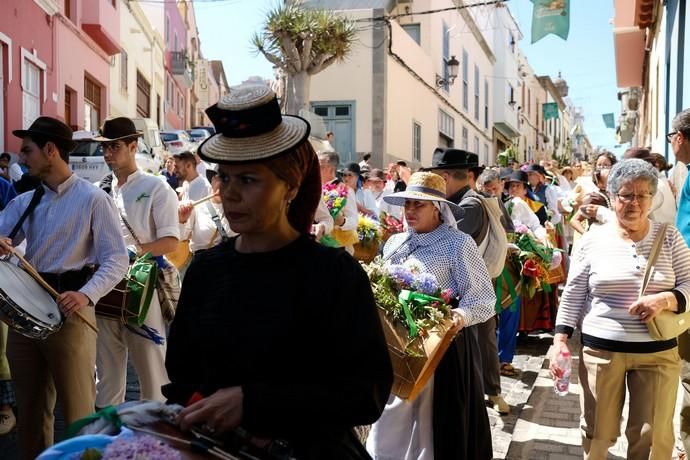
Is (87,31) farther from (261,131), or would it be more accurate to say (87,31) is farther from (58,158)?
(261,131)

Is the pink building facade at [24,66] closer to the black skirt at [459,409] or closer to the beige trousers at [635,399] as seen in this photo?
the black skirt at [459,409]

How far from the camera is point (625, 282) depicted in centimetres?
387

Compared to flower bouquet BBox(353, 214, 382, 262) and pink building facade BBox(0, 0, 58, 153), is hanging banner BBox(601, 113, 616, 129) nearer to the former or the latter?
pink building facade BBox(0, 0, 58, 153)

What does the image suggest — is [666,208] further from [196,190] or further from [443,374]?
[196,190]

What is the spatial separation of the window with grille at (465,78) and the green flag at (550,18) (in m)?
21.1

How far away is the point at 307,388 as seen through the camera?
186cm

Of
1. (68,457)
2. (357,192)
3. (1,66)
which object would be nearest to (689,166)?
(68,457)

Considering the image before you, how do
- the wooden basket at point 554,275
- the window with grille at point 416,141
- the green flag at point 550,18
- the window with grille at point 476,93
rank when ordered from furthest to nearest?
1. the window with grille at point 476,93
2. the window with grille at point 416,141
3. the green flag at point 550,18
4. the wooden basket at point 554,275

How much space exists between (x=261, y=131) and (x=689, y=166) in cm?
322

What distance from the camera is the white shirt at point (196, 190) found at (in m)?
7.29

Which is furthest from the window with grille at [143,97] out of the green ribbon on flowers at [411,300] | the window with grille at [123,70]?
the green ribbon on flowers at [411,300]

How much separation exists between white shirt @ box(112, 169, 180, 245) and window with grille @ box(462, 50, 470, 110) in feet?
103

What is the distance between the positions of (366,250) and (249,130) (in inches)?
271

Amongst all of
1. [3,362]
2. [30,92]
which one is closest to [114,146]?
[3,362]
